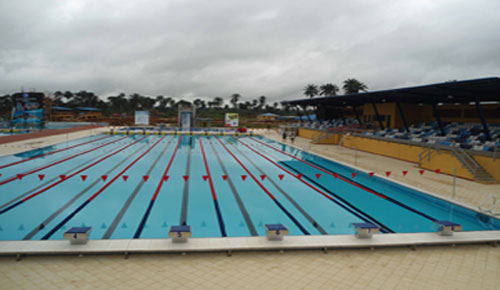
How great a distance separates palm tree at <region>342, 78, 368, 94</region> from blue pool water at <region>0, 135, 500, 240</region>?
3886 cm

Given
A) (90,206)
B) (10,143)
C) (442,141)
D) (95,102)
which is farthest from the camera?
(95,102)

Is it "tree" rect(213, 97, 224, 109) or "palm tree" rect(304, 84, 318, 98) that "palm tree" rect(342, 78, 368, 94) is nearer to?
"palm tree" rect(304, 84, 318, 98)

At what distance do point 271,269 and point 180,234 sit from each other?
1.50 m

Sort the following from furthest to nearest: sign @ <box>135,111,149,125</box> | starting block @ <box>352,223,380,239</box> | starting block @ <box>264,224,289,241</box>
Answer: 1. sign @ <box>135,111,149,125</box>
2. starting block @ <box>352,223,380,239</box>
3. starting block @ <box>264,224,289,241</box>

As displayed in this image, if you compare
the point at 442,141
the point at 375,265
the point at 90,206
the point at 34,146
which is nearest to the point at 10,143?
the point at 34,146

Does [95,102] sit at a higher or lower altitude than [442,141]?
higher

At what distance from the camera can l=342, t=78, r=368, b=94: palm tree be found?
47.5 meters

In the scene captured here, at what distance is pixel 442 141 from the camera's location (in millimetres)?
12898

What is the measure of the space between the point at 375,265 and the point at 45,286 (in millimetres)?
4315

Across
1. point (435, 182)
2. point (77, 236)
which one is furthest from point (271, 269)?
point (435, 182)

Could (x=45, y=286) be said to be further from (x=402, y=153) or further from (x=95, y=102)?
(x=95, y=102)

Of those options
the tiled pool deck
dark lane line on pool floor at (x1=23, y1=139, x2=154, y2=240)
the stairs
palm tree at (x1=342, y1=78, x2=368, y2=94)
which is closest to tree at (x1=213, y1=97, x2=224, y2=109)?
palm tree at (x1=342, y1=78, x2=368, y2=94)

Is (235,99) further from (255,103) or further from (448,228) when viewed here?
(448,228)

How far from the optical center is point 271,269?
13.2 feet
